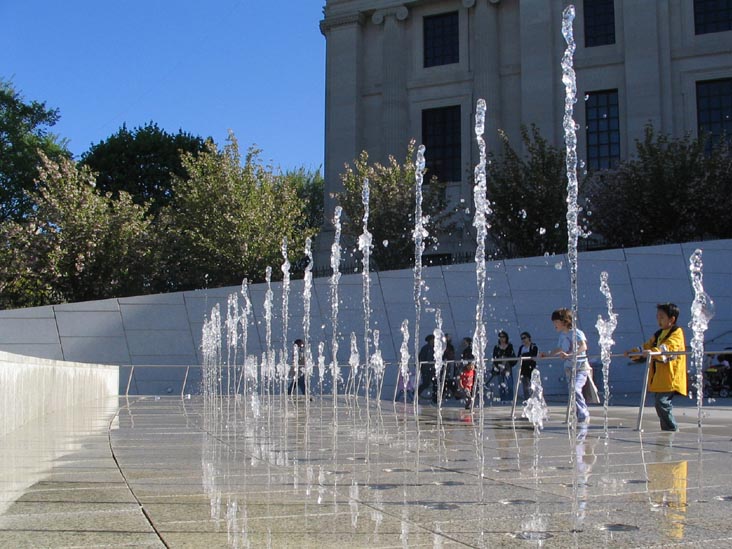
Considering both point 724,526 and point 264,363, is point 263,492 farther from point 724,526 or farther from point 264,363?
point 264,363

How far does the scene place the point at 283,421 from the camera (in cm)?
1267

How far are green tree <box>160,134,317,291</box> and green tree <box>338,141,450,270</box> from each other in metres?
2.40

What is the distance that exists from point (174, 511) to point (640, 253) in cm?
2287

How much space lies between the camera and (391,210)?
117 feet

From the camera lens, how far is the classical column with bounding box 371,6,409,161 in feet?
139

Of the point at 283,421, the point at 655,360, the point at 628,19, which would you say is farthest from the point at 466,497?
the point at 628,19

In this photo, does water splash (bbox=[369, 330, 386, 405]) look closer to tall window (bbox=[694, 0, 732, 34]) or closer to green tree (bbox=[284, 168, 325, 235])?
tall window (bbox=[694, 0, 732, 34])

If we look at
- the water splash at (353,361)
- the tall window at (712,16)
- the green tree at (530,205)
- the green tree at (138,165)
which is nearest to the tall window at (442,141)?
the green tree at (530,205)

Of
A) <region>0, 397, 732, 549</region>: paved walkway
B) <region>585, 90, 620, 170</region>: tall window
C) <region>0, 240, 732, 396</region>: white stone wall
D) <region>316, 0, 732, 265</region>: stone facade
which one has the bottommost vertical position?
<region>0, 397, 732, 549</region>: paved walkway

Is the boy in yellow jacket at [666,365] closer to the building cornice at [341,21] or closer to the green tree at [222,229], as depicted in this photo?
the green tree at [222,229]

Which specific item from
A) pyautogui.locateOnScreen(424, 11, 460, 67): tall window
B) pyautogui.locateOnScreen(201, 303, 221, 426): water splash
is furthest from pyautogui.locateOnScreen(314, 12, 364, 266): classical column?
pyautogui.locateOnScreen(201, 303, 221, 426): water splash

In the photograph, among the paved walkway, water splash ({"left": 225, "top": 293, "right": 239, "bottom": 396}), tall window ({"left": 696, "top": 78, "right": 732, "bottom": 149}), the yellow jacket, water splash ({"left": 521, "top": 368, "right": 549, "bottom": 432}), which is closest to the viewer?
the paved walkway

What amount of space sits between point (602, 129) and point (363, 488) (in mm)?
35596

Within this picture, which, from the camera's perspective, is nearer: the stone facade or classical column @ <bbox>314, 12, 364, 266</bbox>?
the stone facade
